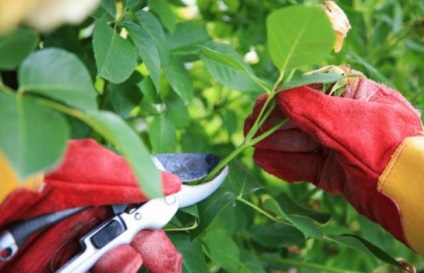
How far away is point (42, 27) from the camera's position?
0.30 metres

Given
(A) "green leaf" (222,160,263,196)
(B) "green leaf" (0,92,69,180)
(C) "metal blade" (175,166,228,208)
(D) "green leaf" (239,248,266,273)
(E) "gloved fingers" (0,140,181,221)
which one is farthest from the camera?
(D) "green leaf" (239,248,266,273)

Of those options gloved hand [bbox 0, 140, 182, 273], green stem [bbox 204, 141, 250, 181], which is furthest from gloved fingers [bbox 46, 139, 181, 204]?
green stem [bbox 204, 141, 250, 181]

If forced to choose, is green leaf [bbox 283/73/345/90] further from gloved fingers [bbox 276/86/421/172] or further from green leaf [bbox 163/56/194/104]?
green leaf [bbox 163/56/194/104]

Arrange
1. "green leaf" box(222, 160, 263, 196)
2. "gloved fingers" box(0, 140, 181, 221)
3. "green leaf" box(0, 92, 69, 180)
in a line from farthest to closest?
"green leaf" box(222, 160, 263, 196), "gloved fingers" box(0, 140, 181, 221), "green leaf" box(0, 92, 69, 180)

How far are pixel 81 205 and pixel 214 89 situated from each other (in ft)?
2.03

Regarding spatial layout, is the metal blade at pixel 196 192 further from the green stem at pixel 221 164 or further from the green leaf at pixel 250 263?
the green leaf at pixel 250 263

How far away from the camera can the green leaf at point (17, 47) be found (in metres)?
0.33

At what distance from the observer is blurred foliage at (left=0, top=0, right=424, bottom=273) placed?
0.48 m

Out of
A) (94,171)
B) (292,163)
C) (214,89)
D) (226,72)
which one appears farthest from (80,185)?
(214,89)

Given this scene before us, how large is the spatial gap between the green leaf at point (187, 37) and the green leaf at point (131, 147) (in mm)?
362

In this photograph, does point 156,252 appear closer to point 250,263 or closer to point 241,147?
point 241,147

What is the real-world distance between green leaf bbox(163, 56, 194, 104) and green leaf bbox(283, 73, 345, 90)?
192 mm

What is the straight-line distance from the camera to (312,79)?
18.2 inches

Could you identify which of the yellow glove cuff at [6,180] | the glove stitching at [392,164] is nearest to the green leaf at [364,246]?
the glove stitching at [392,164]
